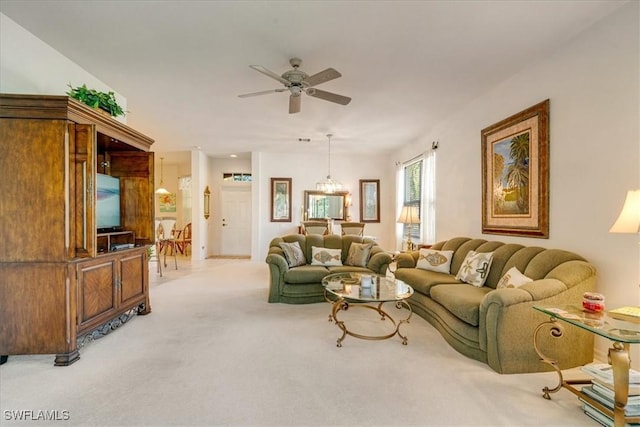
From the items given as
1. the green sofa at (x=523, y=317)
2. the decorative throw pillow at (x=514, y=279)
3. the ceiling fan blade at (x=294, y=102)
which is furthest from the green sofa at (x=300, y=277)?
the ceiling fan blade at (x=294, y=102)

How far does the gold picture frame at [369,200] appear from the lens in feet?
26.2

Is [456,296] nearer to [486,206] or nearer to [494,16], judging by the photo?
[486,206]

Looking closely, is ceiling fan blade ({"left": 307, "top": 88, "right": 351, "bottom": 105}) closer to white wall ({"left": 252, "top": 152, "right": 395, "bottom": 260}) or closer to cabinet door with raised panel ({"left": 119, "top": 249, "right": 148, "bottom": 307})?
cabinet door with raised panel ({"left": 119, "top": 249, "right": 148, "bottom": 307})

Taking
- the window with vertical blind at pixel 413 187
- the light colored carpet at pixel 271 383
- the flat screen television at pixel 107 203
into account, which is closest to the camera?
the light colored carpet at pixel 271 383

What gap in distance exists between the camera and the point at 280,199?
25.4ft

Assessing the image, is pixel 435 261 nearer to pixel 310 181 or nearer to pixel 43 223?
pixel 43 223

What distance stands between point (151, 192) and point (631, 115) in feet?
15.7

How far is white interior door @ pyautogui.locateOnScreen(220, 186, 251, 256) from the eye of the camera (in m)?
8.53

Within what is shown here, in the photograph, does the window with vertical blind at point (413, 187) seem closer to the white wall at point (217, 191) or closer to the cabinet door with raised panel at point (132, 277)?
the white wall at point (217, 191)

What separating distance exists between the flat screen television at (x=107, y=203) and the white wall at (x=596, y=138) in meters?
4.63

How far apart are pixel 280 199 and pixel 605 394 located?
22.1 feet

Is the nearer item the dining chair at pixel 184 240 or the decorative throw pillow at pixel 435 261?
the decorative throw pillow at pixel 435 261

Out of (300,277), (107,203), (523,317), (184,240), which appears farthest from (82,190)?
(184,240)

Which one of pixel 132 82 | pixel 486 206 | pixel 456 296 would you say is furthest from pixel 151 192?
pixel 486 206
